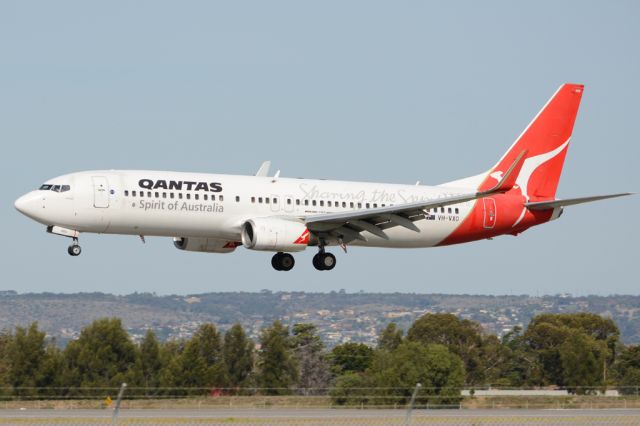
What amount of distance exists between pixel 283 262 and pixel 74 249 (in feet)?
31.0

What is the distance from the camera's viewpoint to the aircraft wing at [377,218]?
2084 inches

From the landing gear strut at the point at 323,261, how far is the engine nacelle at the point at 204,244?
12.0 ft

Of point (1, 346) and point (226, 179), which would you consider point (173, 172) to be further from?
point (1, 346)

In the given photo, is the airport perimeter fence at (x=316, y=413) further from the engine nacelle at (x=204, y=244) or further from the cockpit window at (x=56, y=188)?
the cockpit window at (x=56, y=188)

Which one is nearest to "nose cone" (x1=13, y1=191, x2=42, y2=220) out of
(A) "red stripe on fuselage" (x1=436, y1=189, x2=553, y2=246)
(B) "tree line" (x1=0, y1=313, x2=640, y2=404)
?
(A) "red stripe on fuselage" (x1=436, y1=189, x2=553, y2=246)

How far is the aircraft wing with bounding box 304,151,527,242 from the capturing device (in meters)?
52.9

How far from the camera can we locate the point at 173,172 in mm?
53188

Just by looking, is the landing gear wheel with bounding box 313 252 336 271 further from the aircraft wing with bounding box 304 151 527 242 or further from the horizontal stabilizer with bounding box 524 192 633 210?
the horizontal stabilizer with bounding box 524 192 633 210

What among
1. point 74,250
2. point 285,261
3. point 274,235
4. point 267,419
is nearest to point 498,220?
point 285,261

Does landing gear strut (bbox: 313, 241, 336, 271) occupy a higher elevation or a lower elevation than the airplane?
lower

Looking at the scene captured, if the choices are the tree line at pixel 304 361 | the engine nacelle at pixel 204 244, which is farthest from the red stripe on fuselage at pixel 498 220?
the tree line at pixel 304 361

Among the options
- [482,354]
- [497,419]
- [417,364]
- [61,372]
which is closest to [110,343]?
[61,372]

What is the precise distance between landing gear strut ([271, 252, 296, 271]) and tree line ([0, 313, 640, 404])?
17.2 meters

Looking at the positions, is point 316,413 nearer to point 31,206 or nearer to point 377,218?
point 377,218
